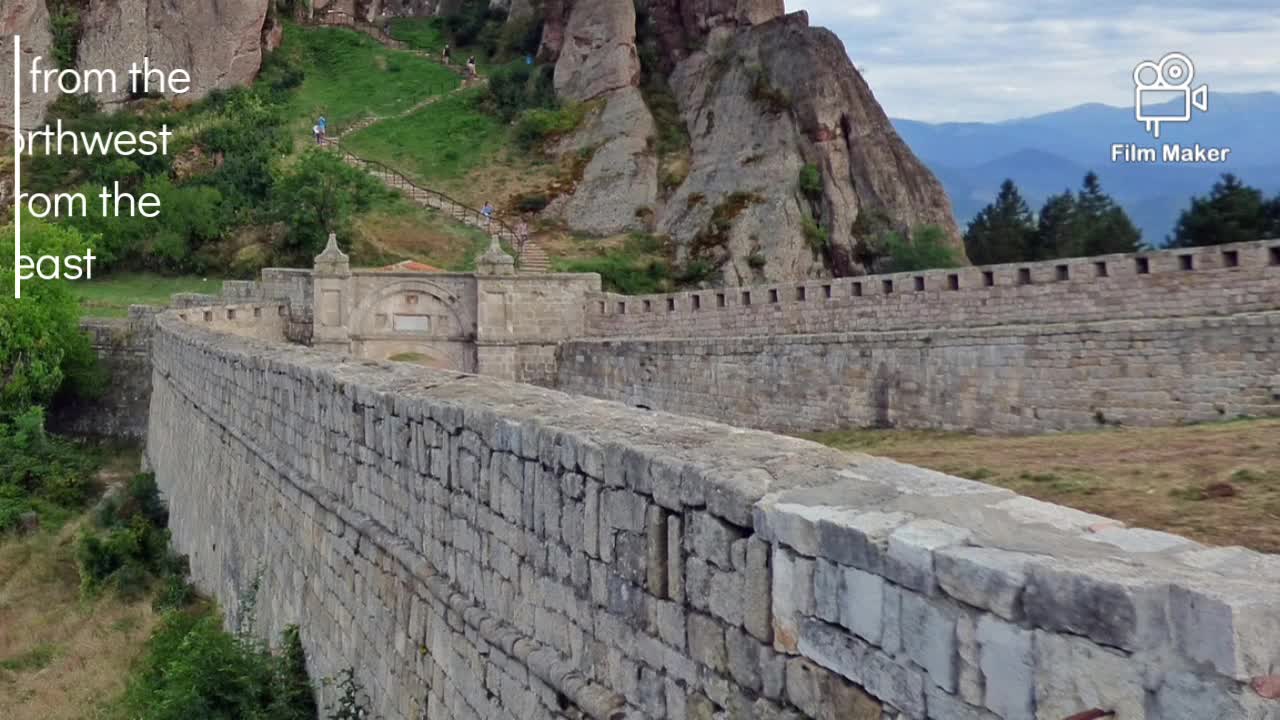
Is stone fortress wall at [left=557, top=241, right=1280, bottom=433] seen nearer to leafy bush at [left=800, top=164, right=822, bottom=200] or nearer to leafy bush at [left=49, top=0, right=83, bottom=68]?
leafy bush at [left=800, top=164, right=822, bottom=200]

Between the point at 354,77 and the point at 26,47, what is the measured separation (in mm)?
12254

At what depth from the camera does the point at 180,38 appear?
49.7m

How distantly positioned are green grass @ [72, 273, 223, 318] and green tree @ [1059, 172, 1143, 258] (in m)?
22.5

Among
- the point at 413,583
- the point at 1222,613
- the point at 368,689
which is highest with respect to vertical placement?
the point at 1222,613

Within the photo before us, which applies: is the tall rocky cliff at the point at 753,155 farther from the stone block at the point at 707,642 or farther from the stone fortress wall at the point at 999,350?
the stone block at the point at 707,642

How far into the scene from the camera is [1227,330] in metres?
14.4

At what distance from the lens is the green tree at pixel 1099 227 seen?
35.2 m

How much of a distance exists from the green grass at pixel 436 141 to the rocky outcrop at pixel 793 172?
891cm

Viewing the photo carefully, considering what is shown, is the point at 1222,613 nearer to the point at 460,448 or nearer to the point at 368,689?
the point at 460,448

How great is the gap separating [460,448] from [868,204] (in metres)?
32.6

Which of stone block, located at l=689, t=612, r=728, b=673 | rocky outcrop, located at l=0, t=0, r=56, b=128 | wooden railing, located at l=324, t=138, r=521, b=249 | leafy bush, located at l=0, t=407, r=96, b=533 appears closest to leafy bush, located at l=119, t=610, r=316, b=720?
stone block, located at l=689, t=612, r=728, b=673

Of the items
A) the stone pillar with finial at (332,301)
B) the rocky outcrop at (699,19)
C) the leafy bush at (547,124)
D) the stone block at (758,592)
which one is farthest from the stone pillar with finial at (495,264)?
the stone block at (758,592)

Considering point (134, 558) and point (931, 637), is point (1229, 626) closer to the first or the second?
point (931, 637)

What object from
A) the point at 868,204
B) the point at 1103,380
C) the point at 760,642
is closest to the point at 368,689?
the point at 760,642
